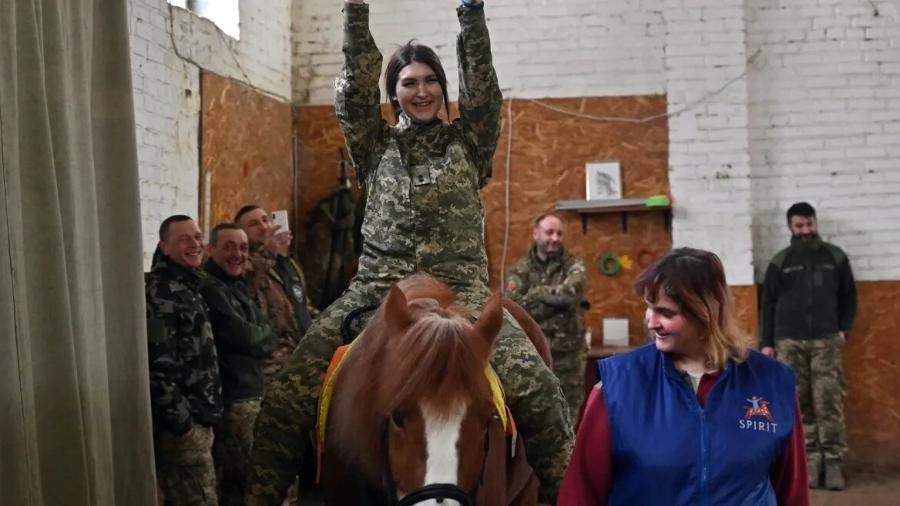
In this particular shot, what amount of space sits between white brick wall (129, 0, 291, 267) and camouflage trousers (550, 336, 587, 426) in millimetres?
2493

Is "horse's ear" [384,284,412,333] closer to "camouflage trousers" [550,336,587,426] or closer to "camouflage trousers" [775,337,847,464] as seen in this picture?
"camouflage trousers" [550,336,587,426]

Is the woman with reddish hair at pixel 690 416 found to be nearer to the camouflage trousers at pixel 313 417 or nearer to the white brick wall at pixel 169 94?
the camouflage trousers at pixel 313 417

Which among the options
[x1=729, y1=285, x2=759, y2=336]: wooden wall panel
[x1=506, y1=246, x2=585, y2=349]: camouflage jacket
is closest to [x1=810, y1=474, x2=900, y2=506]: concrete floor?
[x1=729, y1=285, x2=759, y2=336]: wooden wall panel

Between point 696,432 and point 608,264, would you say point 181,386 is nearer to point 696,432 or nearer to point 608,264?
point 696,432

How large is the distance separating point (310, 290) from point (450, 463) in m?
5.11

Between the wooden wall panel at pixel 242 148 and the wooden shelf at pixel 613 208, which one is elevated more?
the wooden wall panel at pixel 242 148

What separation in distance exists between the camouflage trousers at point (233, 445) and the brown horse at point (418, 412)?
1.72m

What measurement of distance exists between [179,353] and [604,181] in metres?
3.94

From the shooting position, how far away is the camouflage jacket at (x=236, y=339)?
427 cm

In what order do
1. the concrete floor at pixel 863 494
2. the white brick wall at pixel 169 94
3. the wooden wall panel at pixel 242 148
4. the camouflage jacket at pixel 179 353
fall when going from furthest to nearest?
the concrete floor at pixel 863 494
the wooden wall panel at pixel 242 148
the white brick wall at pixel 169 94
the camouflage jacket at pixel 179 353

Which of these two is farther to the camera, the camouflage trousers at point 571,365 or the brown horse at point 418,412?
the camouflage trousers at point 571,365

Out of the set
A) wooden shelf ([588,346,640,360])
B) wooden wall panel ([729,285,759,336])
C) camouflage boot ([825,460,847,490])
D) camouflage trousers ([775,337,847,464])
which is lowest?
camouflage boot ([825,460,847,490])

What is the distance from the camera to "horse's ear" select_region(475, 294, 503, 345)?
7.80 feet

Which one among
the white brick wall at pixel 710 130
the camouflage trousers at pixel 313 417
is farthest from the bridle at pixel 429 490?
the white brick wall at pixel 710 130
